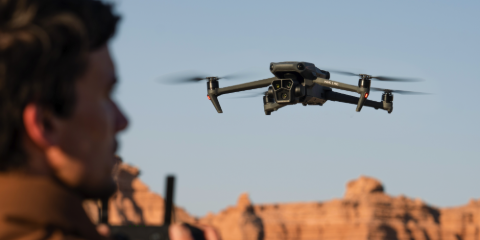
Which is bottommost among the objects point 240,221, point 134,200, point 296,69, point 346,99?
point 240,221

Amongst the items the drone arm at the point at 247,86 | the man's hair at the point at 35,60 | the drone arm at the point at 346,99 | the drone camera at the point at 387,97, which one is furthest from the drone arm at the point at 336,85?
the man's hair at the point at 35,60

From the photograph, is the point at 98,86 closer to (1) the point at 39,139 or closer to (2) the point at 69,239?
(1) the point at 39,139

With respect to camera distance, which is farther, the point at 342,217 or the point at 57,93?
the point at 342,217

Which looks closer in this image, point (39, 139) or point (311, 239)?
point (39, 139)

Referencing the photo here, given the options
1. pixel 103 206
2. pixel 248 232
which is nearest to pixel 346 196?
pixel 248 232

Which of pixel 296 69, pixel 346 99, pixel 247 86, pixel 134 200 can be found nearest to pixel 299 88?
pixel 296 69

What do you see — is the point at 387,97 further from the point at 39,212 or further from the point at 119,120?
the point at 39,212
